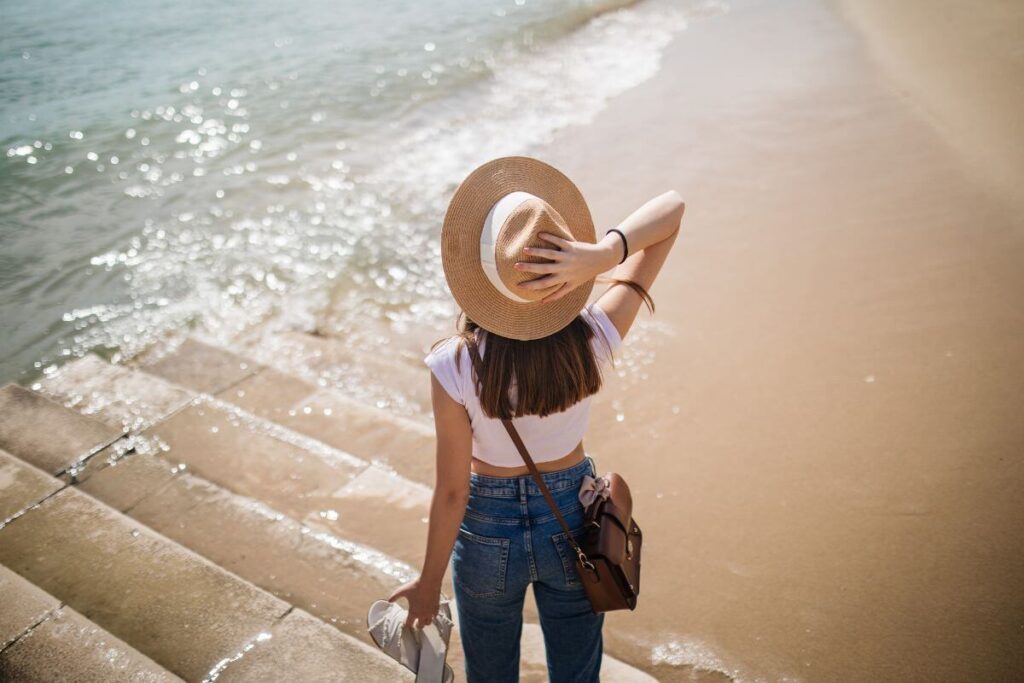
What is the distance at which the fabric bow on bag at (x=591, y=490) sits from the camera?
2000 mm

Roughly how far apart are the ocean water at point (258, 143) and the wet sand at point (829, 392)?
2267 millimetres

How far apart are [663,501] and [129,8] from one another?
18.0 metres

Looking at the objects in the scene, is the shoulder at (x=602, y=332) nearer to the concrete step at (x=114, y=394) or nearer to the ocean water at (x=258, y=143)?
the concrete step at (x=114, y=394)

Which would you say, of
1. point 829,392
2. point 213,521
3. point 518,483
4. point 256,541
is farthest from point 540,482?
point 829,392

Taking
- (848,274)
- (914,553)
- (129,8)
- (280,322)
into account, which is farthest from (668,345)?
(129,8)

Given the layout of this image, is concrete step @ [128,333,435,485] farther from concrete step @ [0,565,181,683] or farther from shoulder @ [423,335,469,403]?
shoulder @ [423,335,469,403]

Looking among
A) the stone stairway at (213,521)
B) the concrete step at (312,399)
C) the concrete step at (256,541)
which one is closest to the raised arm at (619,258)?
the stone stairway at (213,521)

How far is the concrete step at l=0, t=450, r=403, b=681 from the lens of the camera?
8.66ft

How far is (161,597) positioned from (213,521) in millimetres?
653

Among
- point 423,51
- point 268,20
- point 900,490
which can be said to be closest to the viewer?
point 900,490

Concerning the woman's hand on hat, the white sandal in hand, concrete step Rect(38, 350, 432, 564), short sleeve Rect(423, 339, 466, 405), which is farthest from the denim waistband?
concrete step Rect(38, 350, 432, 564)

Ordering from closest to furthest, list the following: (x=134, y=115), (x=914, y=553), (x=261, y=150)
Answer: (x=914, y=553) < (x=261, y=150) < (x=134, y=115)

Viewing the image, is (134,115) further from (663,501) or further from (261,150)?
(663,501)

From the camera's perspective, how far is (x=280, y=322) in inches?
255
